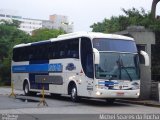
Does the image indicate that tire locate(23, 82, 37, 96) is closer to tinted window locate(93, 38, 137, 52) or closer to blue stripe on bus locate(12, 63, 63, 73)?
blue stripe on bus locate(12, 63, 63, 73)

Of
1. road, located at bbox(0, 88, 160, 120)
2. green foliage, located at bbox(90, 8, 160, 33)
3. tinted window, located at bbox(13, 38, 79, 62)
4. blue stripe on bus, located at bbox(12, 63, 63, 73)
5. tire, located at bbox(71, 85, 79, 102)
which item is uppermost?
green foliage, located at bbox(90, 8, 160, 33)

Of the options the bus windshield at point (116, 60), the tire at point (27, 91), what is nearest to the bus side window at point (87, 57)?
the bus windshield at point (116, 60)

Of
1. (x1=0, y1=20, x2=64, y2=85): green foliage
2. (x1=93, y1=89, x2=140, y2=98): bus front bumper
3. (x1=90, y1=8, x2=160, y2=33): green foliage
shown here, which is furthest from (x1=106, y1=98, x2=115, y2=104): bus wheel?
(x1=0, y1=20, x2=64, y2=85): green foliage

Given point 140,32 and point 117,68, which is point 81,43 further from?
point 140,32

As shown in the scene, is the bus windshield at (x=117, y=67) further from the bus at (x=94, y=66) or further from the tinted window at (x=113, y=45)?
the tinted window at (x=113, y=45)

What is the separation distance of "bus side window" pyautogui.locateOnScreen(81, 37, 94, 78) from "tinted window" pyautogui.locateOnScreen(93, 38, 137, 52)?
44 cm

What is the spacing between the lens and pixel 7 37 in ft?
285

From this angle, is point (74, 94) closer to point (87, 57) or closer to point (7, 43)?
point (87, 57)

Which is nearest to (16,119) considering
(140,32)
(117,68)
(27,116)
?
(27,116)

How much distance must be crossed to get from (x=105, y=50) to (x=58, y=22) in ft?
578

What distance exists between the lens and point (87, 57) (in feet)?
74.0

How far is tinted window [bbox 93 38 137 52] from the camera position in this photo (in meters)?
22.2

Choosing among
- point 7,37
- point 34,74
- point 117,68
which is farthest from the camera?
point 7,37

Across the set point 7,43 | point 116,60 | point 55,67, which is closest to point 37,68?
point 55,67
